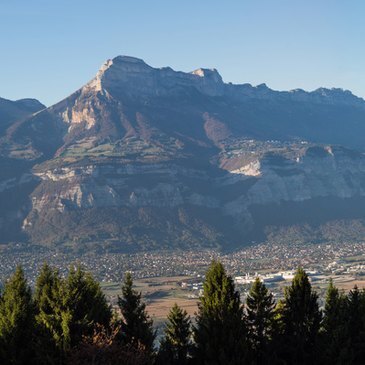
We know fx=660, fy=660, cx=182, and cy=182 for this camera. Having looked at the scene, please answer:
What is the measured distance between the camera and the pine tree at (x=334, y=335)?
5219cm

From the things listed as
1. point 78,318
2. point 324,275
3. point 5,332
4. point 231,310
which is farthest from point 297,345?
point 324,275

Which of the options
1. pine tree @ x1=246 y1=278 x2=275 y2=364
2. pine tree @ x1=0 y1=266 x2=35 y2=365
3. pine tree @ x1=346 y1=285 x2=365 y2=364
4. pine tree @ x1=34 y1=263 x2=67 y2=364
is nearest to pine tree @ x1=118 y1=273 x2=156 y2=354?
pine tree @ x1=34 y1=263 x2=67 y2=364

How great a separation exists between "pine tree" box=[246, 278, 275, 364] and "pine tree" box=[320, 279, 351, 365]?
459 centimetres

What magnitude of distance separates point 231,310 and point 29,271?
14023 cm

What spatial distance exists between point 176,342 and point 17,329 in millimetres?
13442

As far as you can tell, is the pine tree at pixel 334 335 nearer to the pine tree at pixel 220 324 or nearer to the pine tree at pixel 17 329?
the pine tree at pixel 220 324

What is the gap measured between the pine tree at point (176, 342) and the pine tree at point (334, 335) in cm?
1096

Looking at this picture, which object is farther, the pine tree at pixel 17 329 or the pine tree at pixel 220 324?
the pine tree at pixel 220 324

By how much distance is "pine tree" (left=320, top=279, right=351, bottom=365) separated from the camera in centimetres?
5219

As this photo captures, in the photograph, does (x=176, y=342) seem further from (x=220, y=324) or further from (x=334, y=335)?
(x=334, y=335)

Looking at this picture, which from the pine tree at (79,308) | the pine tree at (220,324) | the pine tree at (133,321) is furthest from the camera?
the pine tree at (133,321)

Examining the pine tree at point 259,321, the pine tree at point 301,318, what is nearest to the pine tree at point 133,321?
the pine tree at point 259,321

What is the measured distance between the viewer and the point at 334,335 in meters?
52.7

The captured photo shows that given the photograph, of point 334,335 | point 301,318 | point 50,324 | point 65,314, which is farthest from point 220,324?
point 50,324
